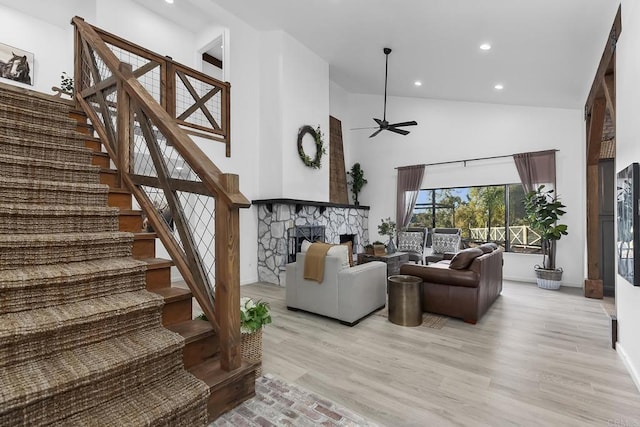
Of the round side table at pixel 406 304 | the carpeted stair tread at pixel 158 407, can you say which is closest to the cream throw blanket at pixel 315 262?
the round side table at pixel 406 304

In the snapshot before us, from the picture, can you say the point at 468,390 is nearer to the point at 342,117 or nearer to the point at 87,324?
the point at 87,324

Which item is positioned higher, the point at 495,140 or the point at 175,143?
the point at 495,140

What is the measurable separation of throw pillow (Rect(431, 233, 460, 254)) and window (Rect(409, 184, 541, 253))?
21.6 inches

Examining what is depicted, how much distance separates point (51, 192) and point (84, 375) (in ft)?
4.53

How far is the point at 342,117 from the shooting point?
8875mm

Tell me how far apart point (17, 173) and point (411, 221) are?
7.44 metres

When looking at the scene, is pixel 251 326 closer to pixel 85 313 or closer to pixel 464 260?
pixel 85 313

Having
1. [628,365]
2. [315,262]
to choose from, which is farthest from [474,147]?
[628,365]

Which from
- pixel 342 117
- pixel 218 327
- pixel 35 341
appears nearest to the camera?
pixel 35 341

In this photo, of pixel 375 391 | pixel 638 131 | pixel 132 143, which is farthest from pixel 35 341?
pixel 638 131

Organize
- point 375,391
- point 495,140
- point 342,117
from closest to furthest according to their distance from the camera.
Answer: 1. point 375,391
2. point 495,140
3. point 342,117

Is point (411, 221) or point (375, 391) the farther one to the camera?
point (411, 221)

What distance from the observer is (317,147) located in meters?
6.88

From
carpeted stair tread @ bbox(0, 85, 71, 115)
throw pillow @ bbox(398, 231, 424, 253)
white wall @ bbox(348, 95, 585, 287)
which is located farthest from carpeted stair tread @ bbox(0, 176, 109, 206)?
white wall @ bbox(348, 95, 585, 287)
